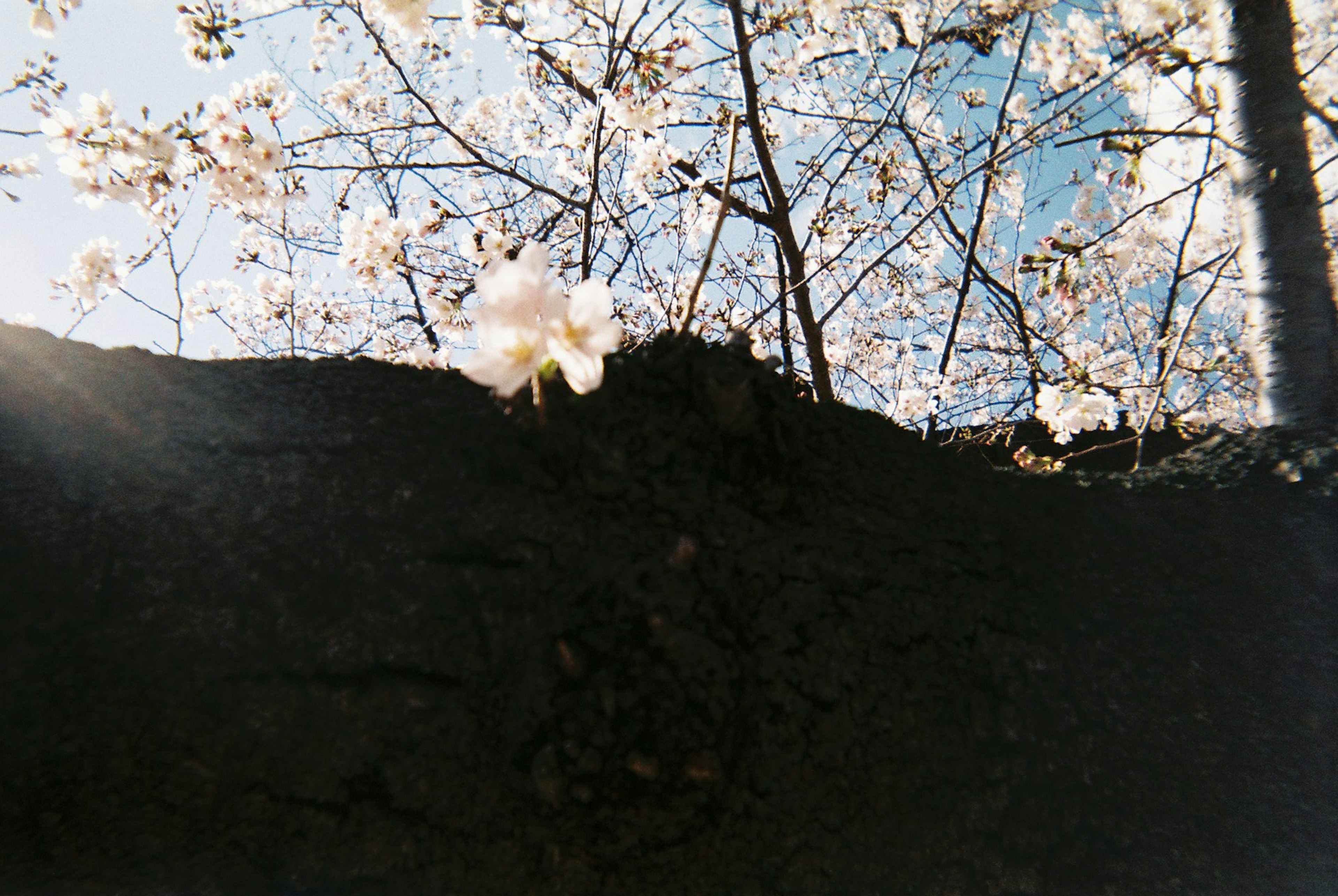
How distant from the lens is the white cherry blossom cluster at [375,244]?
10.5 feet

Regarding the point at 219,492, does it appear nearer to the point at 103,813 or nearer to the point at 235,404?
the point at 235,404

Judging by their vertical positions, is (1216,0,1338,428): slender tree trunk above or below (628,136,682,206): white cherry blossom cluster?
below

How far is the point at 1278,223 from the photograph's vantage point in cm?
114

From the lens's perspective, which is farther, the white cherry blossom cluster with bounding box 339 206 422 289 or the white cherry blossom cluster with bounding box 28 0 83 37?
the white cherry blossom cluster with bounding box 339 206 422 289

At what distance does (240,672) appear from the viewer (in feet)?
1.97

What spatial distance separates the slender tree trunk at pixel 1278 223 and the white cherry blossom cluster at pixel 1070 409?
1432mm

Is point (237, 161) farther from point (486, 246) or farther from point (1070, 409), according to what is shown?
point (1070, 409)

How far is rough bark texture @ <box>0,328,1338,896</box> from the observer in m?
0.59

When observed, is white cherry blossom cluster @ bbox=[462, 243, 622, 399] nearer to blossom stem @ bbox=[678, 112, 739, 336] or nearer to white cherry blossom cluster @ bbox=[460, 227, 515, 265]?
blossom stem @ bbox=[678, 112, 739, 336]

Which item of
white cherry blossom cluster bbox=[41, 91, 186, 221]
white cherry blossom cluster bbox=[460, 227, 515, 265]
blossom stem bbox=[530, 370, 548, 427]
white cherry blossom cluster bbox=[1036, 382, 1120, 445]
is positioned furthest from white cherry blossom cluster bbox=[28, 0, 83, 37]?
white cherry blossom cluster bbox=[1036, 382, 1120, 445]

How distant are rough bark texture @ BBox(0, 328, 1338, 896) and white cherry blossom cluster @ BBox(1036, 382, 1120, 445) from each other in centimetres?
189

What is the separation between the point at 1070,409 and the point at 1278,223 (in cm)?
154

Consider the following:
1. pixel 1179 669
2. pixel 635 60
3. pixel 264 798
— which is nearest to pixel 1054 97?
pixel 635 60

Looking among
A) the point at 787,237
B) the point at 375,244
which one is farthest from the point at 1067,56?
the point at 375,244
